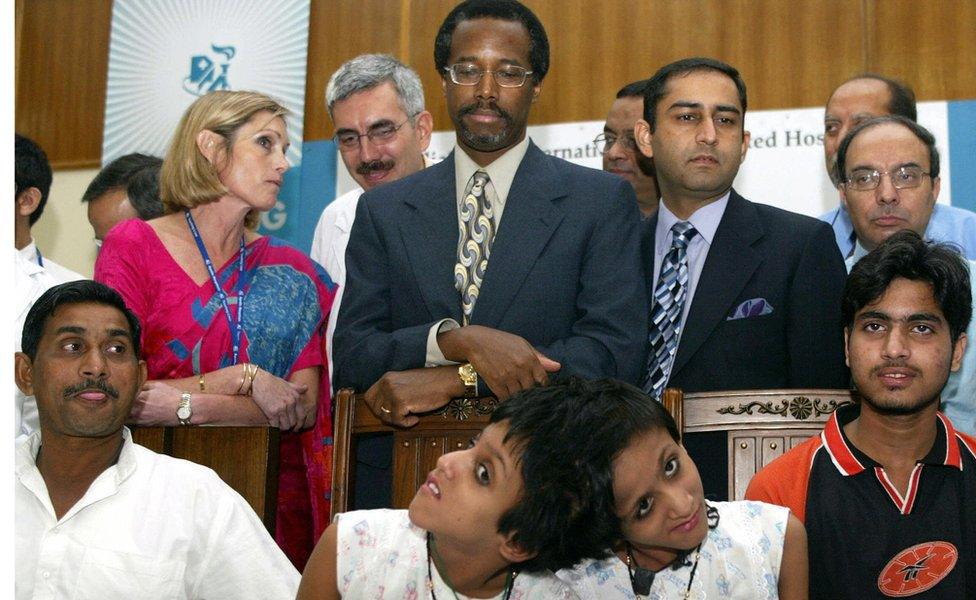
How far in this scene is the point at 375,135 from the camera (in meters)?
3.47

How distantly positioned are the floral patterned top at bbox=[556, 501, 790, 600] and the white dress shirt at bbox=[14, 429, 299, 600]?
574 millimetres

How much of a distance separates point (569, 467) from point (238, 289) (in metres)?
1.40

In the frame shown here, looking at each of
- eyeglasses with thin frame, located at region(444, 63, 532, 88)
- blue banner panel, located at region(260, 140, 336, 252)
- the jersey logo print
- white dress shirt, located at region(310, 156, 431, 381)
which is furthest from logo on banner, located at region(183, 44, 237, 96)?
the jersey logo print

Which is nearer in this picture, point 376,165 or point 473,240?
Answer: point 473,240

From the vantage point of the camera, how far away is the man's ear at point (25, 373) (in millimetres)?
2307

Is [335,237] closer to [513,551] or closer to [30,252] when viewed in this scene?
[30,252]

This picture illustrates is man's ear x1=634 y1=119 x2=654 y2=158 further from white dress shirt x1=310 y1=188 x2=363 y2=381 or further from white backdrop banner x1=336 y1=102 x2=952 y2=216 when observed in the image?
white backdrop banner x1=336 y1=102 x2=952 y2=216

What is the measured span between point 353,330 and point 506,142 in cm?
53

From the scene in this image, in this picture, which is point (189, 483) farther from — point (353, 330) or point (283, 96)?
point (283, 96)

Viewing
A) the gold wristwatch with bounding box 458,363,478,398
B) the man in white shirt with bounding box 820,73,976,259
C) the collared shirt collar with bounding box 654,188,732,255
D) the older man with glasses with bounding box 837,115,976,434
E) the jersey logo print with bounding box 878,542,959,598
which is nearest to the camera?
the jersey logo print with bounding box 878,542,959,598

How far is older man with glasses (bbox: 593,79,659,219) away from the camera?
3555mm

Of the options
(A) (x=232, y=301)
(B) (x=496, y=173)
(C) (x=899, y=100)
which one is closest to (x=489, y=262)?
(B) (x=496, y=173)

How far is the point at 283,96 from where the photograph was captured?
511 centimetres

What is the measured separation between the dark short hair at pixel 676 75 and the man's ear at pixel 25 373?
1.50 meters
